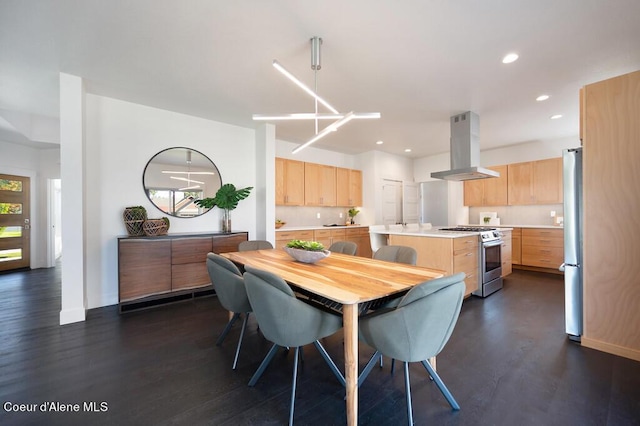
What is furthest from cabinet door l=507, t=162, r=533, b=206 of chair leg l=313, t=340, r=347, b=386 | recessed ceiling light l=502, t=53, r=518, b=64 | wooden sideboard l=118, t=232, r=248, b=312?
wooden sideboard l=118, t=232, r=248, b=312

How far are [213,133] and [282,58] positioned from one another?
7.07ft

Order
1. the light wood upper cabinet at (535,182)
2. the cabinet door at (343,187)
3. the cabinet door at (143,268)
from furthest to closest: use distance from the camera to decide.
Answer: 1. the cabinet door at (343,187)
2. the light wood upper cabinet at (535,182)
3. the cabinet door at (143,268)

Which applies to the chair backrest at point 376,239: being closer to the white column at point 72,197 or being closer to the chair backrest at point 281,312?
the chair backrest at point 281,312

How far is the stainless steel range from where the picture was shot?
353 centimetres

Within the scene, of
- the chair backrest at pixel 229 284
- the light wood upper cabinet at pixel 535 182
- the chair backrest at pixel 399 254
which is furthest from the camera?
the light wood upper cabinet at pixel 535 182

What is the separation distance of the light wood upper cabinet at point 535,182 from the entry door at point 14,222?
1018cm

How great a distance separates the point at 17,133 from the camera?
4.23 metres

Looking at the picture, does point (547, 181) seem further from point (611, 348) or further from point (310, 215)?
point (310, 215)

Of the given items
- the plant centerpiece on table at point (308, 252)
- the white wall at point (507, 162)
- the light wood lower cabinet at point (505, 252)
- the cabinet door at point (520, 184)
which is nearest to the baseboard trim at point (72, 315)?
the plant centerpiece on table at point (308, 252)

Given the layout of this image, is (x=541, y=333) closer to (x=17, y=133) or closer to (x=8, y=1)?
(x=8, y=1)

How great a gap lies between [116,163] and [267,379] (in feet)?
10.9

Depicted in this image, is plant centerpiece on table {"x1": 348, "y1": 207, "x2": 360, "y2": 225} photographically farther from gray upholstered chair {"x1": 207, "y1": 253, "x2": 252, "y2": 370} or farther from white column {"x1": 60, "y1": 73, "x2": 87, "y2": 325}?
white column {"x1": 60, "y1": 73, "x2": 87, "y2": 325}

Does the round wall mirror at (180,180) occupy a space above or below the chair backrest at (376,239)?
above

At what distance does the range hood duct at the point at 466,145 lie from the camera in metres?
3.78
